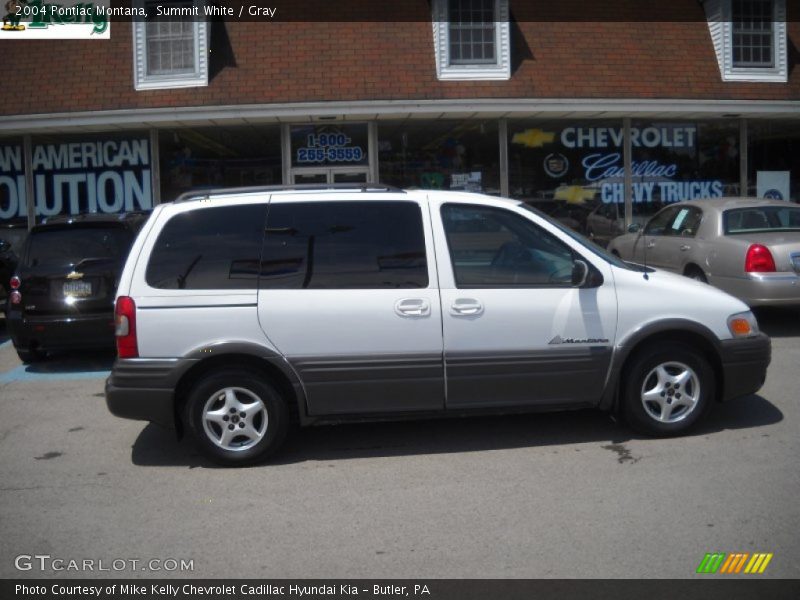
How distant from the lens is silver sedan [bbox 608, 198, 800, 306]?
952 centimetres

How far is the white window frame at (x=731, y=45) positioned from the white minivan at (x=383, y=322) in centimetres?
1071

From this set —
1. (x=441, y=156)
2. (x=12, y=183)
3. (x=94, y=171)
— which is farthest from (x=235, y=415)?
(x=12, y=183)

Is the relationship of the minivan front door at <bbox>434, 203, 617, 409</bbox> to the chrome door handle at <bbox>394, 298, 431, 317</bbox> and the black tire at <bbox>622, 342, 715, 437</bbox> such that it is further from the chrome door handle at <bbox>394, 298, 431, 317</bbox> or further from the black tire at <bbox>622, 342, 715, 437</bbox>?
the black tire at <bbox>622, 342, 715, 437</bbox>

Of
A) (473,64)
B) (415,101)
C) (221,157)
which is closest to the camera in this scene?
(415,101)

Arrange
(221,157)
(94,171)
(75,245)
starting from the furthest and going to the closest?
(94,171) < (221,157) < (75,245)

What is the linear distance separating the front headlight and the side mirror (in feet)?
3.80

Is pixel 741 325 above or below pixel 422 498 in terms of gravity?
above

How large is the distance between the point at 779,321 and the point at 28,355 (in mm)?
9290

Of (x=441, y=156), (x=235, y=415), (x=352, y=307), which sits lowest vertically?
(x=235, y=415)

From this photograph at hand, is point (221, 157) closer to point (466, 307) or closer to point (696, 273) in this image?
point (696, 273)

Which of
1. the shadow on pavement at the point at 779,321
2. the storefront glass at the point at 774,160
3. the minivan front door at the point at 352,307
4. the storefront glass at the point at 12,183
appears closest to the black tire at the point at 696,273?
the shadow on pavement at the point at 779,321

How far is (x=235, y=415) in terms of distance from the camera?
5.79 metres

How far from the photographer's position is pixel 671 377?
240 inches

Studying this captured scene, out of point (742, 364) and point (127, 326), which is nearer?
point (127, 326)
